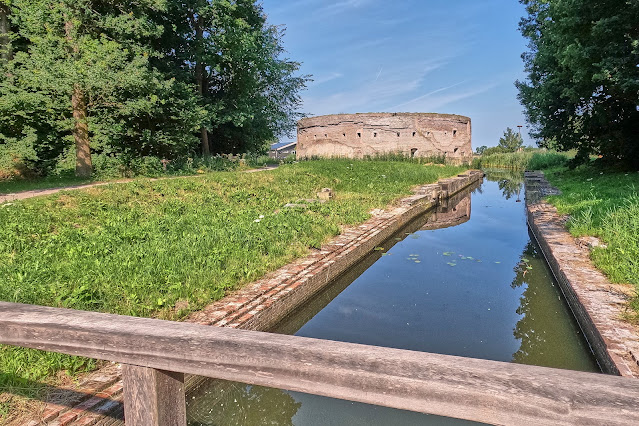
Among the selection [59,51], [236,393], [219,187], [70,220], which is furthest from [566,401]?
[59,51]

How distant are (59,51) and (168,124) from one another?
4188 millimetres

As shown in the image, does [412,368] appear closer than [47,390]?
Yes

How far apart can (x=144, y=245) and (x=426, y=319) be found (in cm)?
376

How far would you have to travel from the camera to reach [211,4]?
636 inches

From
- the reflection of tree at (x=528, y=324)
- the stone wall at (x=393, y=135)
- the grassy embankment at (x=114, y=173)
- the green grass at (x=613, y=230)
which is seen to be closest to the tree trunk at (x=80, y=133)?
the grassy embankment at (x=114, y=173)

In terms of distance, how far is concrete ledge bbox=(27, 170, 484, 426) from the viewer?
231 cm

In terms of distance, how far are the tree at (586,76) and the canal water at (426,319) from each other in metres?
5.50

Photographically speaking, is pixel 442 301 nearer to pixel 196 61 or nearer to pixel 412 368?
pixel 412 368

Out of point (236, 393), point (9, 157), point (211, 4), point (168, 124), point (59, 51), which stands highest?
point (211, 4)

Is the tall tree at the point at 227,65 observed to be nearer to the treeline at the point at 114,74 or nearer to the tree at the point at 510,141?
the treeline at the point at 114,74

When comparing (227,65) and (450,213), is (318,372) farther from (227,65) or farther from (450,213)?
(227,65)

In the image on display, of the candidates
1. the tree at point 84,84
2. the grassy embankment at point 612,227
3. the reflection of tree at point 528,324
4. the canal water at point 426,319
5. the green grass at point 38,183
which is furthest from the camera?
the tree at point 84,84

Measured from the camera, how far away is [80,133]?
11797mm

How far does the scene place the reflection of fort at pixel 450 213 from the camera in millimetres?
10383
